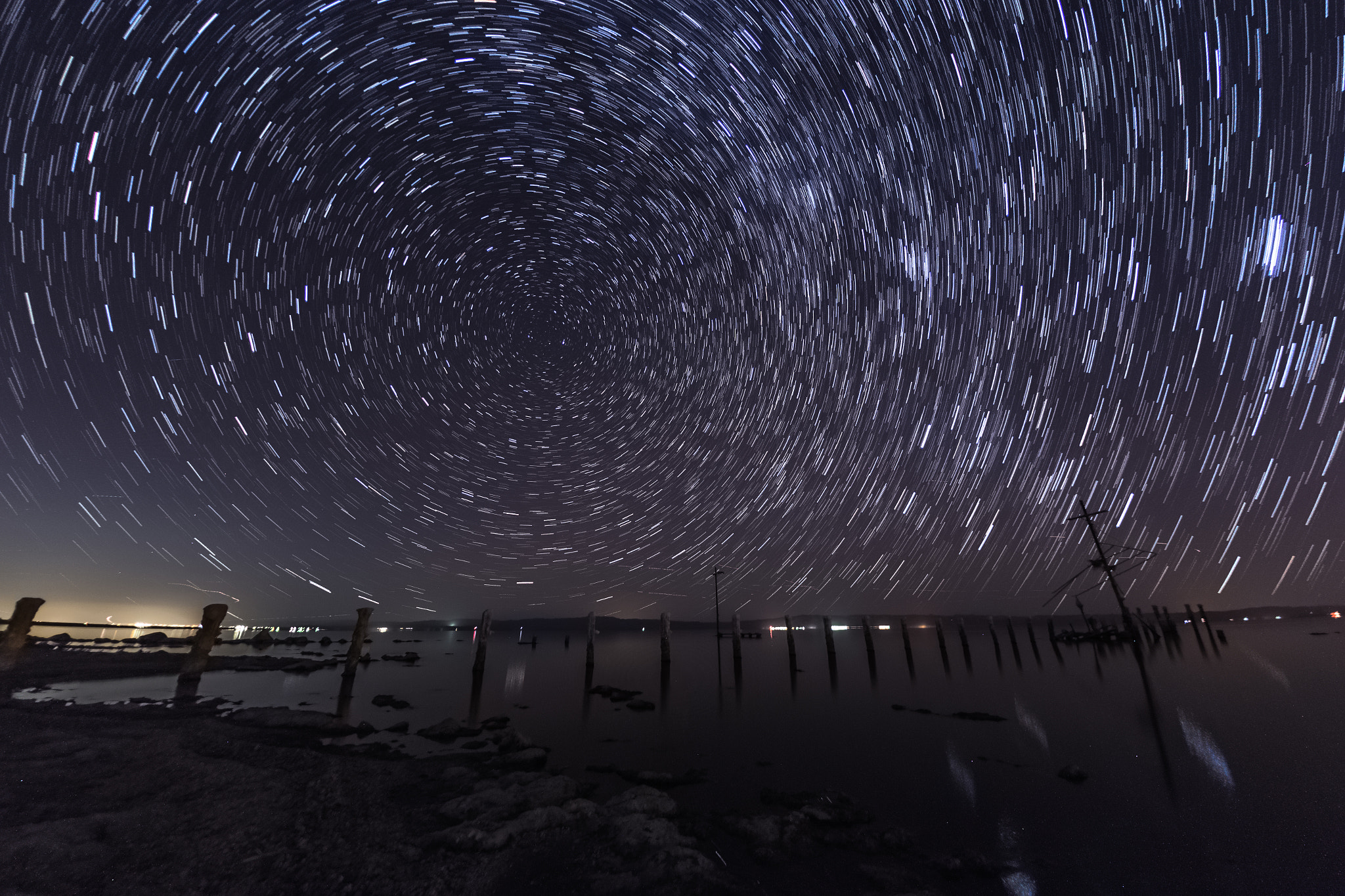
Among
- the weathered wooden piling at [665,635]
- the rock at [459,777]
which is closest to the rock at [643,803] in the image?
the rock at [459,777]

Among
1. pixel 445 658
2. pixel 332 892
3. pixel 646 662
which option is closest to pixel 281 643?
pixel 445 658

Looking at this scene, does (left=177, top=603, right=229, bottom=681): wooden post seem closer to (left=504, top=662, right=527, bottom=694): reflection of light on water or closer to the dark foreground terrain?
the dark foreground terrain

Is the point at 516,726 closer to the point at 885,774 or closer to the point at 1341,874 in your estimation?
the point at 885,774

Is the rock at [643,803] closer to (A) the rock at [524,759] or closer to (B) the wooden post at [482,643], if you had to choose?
(A) the rock at [524,759]

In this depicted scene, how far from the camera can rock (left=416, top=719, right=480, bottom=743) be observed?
55.8 feet

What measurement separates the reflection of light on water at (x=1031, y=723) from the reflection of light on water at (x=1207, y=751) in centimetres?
405

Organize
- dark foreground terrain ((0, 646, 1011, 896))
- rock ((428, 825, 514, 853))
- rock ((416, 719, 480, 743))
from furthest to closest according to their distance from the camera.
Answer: rock ((416, 719, 480, 743)) → rock ((428, 825, 514, 853)) → dark foreground terrain ((0, 646, 1011, 896))

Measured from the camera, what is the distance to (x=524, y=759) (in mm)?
14273

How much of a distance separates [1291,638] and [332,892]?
11098cm

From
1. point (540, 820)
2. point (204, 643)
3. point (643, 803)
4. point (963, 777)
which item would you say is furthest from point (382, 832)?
point (204, 643)

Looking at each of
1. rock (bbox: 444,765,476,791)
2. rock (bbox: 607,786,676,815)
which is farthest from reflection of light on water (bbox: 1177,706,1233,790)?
rock (bbox: 444,765,476,791)

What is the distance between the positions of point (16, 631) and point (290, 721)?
2519 centimetres

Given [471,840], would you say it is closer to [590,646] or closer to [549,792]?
[549,792]

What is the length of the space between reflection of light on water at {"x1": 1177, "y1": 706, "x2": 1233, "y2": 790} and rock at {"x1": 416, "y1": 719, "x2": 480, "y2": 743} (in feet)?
75.8
